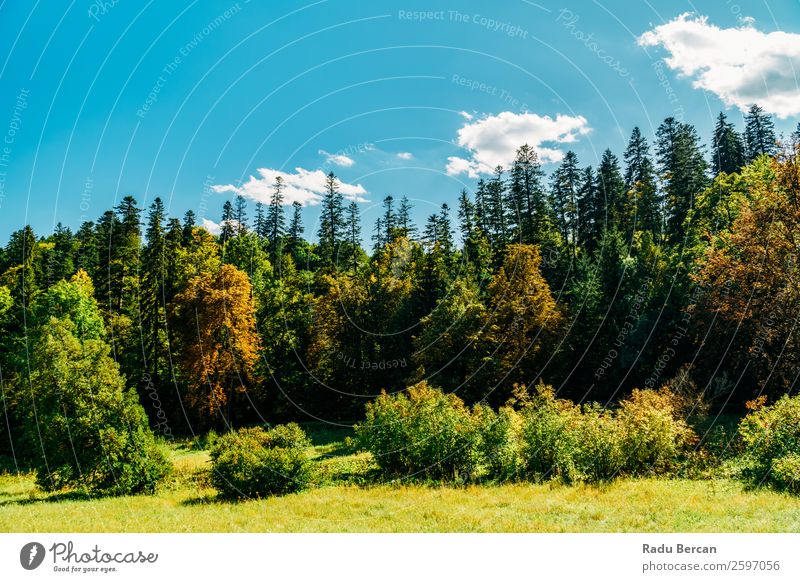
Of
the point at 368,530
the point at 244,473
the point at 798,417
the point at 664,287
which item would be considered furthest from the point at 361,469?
the point at 664,287

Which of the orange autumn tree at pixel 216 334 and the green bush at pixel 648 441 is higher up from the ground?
the orange autumn tree at pixel 216 334

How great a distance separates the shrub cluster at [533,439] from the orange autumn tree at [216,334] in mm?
18237

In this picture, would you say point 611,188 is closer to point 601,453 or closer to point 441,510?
point 601,453

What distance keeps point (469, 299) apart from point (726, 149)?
47.5m

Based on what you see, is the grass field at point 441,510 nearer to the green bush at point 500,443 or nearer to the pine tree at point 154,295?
the green bush at point 500,443

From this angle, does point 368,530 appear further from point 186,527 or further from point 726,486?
point 726,486

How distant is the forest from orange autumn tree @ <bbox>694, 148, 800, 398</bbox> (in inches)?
4.0

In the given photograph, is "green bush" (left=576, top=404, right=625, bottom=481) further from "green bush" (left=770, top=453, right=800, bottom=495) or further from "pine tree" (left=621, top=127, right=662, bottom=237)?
"pine tree" (left=621, top=127, right=662, bottom=237)

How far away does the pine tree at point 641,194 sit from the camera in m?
53.1

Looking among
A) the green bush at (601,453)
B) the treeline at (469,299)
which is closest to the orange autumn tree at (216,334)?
the treeline at (469,299)

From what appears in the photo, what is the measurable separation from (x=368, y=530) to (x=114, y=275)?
46.9 m

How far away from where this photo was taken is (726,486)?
52.6ft

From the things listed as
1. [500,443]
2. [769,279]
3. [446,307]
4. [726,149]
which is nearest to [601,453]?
[500,443]
